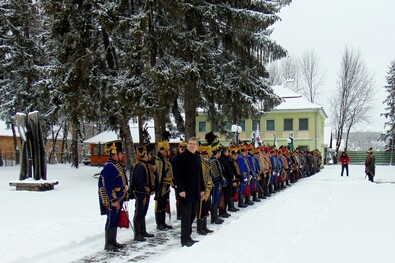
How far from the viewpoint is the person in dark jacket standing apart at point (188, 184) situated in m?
8.34

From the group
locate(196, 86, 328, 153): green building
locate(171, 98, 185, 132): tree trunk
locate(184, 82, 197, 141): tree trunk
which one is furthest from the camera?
locate(196, 86, 328, 153): green building

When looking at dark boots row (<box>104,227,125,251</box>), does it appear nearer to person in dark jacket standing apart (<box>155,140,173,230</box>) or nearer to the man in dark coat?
the man in dark coat

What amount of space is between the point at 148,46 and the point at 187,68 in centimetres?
199

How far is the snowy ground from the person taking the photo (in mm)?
6852

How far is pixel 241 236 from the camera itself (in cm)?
841

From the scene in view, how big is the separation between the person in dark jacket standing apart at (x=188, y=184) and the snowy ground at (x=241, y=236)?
1.30 feet

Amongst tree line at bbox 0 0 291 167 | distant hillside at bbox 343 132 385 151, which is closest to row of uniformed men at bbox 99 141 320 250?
tree line at bbox 0 0 291 167

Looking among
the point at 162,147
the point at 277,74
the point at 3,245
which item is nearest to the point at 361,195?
the point at 162,147

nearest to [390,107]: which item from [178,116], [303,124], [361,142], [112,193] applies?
[303,124]

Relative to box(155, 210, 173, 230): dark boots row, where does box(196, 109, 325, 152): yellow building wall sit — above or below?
above

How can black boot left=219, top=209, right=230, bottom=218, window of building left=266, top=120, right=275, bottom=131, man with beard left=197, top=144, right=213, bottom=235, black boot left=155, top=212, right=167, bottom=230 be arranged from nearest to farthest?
man with beard left=197, top=144, right=213, bottom=235, black boot left=155, top=212, right=167, bottom=230, black boot left=219, top=209, right=230, bottom=218, window of building left=266, top=120, right=275, bottom=131

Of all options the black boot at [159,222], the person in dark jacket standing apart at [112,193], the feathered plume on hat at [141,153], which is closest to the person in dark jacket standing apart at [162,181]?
the black boot at [159,222]

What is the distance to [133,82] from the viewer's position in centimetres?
1897

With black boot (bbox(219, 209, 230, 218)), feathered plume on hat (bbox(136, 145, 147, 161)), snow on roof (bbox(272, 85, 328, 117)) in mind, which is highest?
snow on roof (bbox(272, 85, 328, 117))
